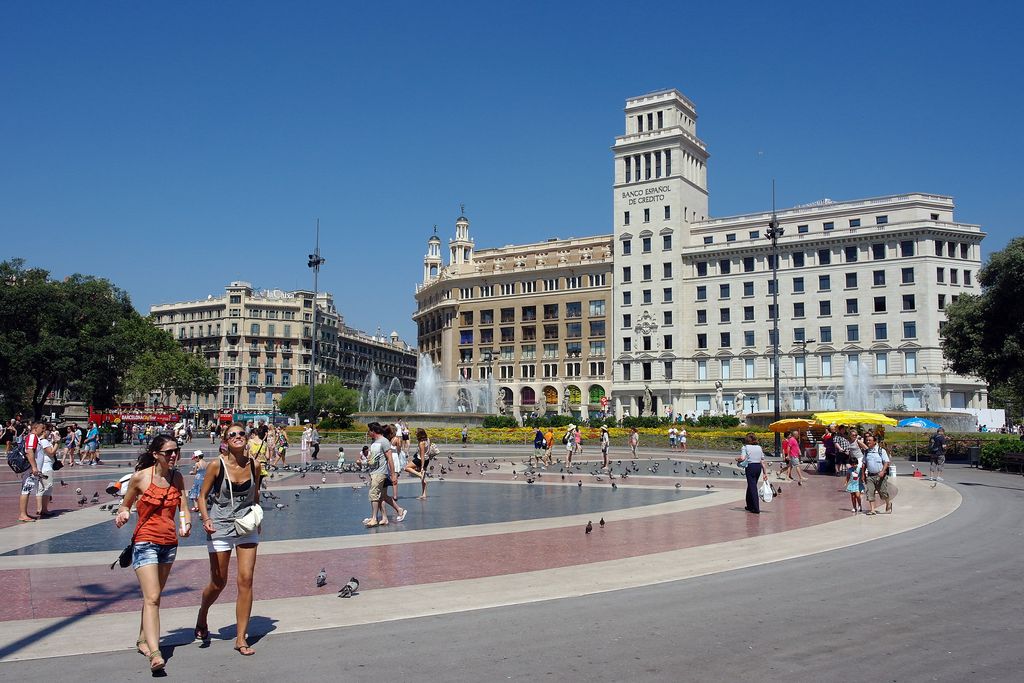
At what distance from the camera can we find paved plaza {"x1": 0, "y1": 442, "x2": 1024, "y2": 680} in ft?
22.9

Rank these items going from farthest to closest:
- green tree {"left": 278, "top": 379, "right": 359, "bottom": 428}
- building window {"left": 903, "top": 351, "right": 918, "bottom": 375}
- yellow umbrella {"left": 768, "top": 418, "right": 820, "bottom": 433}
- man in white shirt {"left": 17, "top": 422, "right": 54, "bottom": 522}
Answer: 1. green tree {"left": 278, "top": 379, "right": 359, "bottom": 428}
2. building window {"left": 903, "top": 351, "right": 918, "bottom": 375}
3. yellow umbrella {"left": 768, "top": 418, "right": 820, "bottom": 433}
4. man in white shirt {"left": 17, "top": 422, "right": 54, "bottom": 522}

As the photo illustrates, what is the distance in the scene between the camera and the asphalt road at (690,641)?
668 cm

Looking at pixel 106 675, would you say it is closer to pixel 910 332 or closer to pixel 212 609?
pixel 212 609

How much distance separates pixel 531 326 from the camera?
102 meters

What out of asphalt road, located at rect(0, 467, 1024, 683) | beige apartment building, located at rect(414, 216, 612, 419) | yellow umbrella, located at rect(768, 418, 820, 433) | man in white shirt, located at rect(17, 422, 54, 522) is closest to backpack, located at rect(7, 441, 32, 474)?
man in white shirt, located at rect(17, 422, 54, 522)

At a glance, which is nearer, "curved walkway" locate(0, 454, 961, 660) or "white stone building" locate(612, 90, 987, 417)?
"curved walkway" locate(0, 454, 961, 660)

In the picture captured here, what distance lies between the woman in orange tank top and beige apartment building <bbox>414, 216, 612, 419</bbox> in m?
87.7

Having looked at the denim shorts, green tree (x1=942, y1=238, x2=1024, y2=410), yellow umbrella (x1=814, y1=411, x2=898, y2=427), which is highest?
green tree (x1=942, y1=238, x2=1024, y2=410)

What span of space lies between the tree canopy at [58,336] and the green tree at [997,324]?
61.4 m

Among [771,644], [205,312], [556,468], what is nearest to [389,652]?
[771,644]

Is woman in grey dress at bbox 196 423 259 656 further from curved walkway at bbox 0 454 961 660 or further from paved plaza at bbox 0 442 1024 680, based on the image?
curved walkway at bbox 0 454 961 660

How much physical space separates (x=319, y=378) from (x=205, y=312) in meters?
23.3

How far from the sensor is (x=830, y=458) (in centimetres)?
3069

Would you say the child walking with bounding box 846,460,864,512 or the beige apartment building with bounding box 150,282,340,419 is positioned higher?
the beige apartment building with bounding box 150,282,340,419
